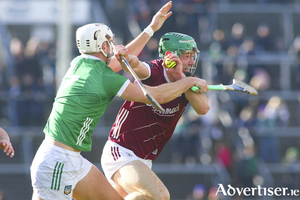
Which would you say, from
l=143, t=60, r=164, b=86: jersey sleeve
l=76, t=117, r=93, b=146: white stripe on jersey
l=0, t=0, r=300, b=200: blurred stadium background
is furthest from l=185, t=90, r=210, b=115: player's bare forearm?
l=0, t=0, r=300, b=200: blurred stadium background

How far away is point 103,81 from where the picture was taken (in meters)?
5.11

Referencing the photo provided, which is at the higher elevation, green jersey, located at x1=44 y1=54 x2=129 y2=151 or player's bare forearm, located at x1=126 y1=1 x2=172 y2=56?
player's bare forearm, located at x1=126 y1=1 x2=172 y2=56

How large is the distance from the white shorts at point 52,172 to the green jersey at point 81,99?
15 cm

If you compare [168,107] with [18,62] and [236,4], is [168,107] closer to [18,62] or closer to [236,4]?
[18,62]

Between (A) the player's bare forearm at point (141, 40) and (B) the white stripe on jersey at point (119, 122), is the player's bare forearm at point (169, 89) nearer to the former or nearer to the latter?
(B) the white stripe on jersey at point (119, 122)

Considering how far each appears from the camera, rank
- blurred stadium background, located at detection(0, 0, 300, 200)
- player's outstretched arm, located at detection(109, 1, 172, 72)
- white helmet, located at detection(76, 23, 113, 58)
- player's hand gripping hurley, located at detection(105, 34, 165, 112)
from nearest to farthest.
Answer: player's hand gripping hurley, located at detection(105, 34, 165, 112), white helmet, located at detection(76, 23, 113, 58), player's outstretched arm, located at detection(109, 1, 172, 72), blurred stadium background, located at detection(0, 0, 300, 200)

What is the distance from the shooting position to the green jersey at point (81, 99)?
512cm

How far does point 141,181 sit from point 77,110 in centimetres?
115

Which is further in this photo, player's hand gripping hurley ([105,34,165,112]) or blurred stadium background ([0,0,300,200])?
blurred stadium background ([0,0,300,200])

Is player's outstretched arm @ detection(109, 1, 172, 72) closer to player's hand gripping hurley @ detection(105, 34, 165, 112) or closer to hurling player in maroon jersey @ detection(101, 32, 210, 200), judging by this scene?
hurling player in maroon jersey @ detection(101, 32, 210, 200)

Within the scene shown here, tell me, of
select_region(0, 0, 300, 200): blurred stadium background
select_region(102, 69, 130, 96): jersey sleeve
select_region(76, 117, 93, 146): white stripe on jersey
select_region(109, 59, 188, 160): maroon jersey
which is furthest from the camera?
select_region(0, 0, 300, 200): blurred stadium background

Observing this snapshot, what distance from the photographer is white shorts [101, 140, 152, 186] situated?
5648 millimetres

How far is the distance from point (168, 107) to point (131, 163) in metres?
0.88

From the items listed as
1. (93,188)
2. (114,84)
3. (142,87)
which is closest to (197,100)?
(142,87)
